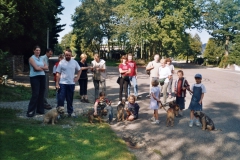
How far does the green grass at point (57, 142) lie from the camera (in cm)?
471

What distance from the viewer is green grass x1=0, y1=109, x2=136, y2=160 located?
471cm

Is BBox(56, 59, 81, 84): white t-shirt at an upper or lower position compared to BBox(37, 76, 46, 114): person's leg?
upper

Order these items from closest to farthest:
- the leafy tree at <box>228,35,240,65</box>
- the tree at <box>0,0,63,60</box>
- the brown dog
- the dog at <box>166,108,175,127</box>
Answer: the dog at <box>166,108,175,127</box>, the brown dog, the tree at <box>0,0,63,60</box>, the leafy tree at <box>228,35,240,65</box>

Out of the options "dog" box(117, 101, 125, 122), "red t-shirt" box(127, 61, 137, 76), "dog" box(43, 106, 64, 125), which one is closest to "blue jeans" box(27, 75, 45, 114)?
"dog" box(43, 106, 64, 125)

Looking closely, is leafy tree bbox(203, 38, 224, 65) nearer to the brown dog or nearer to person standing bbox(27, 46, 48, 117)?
the brown dog

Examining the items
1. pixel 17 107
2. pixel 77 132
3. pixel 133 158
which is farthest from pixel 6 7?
pixel 133 158

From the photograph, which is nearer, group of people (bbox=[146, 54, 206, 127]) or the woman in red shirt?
group of people (bbox=[146, 54, 206, 127])

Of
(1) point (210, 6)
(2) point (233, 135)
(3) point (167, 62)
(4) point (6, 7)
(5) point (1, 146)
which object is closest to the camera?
(5) point (1, 146)

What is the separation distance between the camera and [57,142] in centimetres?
532

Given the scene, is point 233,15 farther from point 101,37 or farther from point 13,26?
point 13,26

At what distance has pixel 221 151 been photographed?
18.2 ft

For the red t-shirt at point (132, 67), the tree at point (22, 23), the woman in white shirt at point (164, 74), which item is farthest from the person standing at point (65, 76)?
the tree at point (22, 23)

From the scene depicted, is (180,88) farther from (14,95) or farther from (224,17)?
(224,17)

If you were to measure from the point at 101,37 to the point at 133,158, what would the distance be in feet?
169
